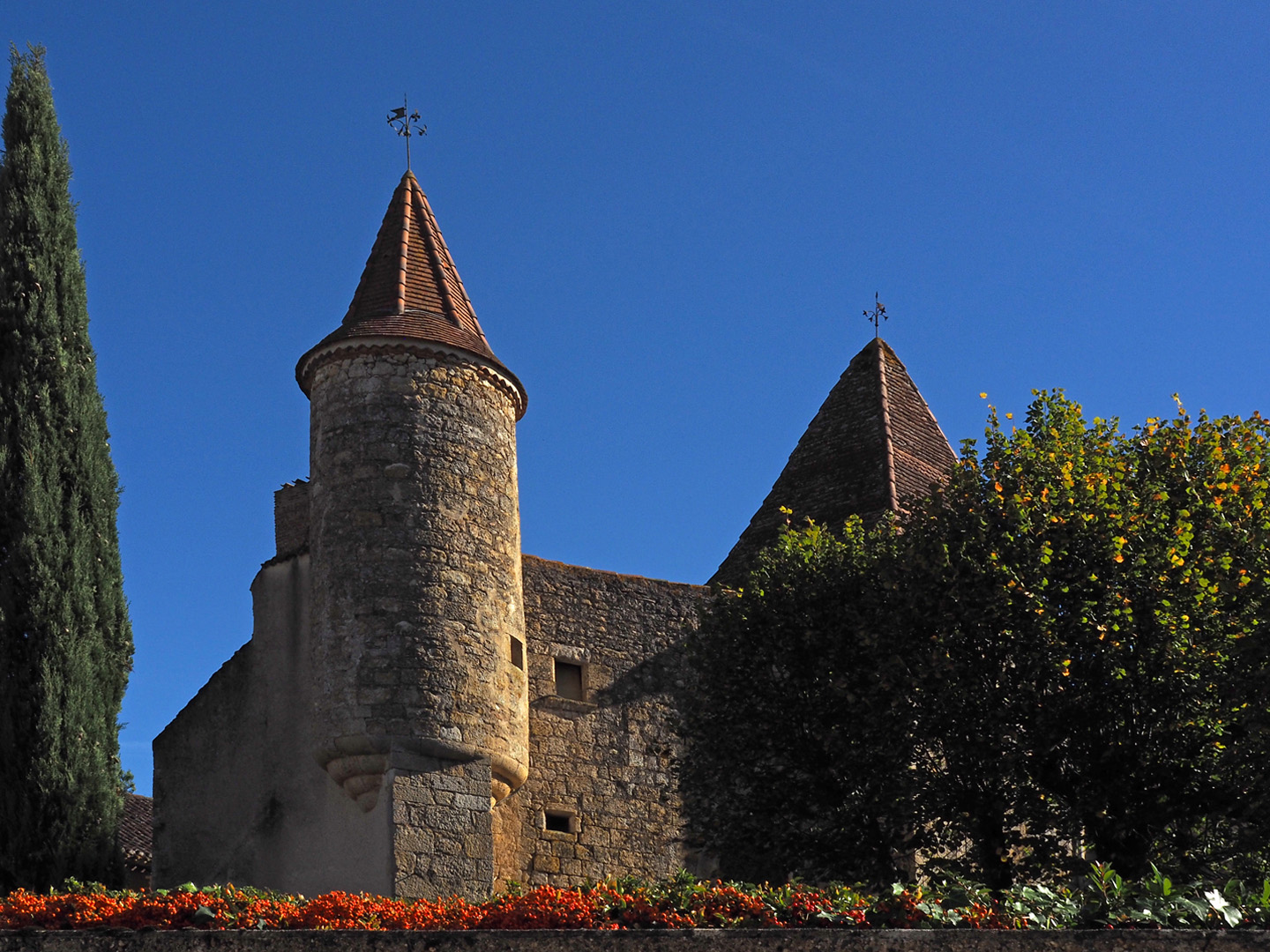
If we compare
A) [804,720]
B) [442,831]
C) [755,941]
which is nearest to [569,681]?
[804,720]

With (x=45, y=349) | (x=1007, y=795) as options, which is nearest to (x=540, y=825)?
(x=1007, y=795)

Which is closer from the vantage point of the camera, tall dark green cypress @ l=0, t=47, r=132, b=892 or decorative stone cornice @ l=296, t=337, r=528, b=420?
tall dark green cypress @ l=0, t=47, r=132, b=892

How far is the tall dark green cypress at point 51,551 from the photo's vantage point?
54.7ft

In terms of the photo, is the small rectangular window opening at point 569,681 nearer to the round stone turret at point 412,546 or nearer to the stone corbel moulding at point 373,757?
the round stone turret at point 412,546

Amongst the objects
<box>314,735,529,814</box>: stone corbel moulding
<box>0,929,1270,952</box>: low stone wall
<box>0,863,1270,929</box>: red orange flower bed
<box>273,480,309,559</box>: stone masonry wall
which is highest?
<box>273,480,309,559</box>: stone masonry wall

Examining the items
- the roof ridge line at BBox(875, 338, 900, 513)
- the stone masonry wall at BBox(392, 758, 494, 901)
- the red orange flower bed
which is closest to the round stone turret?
the stone masonry wall at BBox(392, 758, 494, 901)

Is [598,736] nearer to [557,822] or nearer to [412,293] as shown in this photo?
[557,822]

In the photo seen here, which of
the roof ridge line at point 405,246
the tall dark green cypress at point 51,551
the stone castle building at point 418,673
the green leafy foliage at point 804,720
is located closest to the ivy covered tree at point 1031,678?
the green leafy foliage at point 804,720

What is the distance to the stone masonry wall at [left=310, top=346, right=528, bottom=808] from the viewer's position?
18141mm

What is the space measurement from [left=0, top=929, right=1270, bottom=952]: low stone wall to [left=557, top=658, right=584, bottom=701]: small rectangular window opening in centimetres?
940

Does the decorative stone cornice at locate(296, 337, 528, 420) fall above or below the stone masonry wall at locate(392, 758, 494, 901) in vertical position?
above

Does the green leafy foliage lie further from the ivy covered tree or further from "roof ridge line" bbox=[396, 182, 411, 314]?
"roof ridge line" bbox=[396, 182, 411, 314]

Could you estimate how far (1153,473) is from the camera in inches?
746

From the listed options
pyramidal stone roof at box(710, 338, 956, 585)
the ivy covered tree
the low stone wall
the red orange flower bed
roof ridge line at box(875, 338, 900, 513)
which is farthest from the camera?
pyramidal stone roof at box(710, 338, 956, 585)
